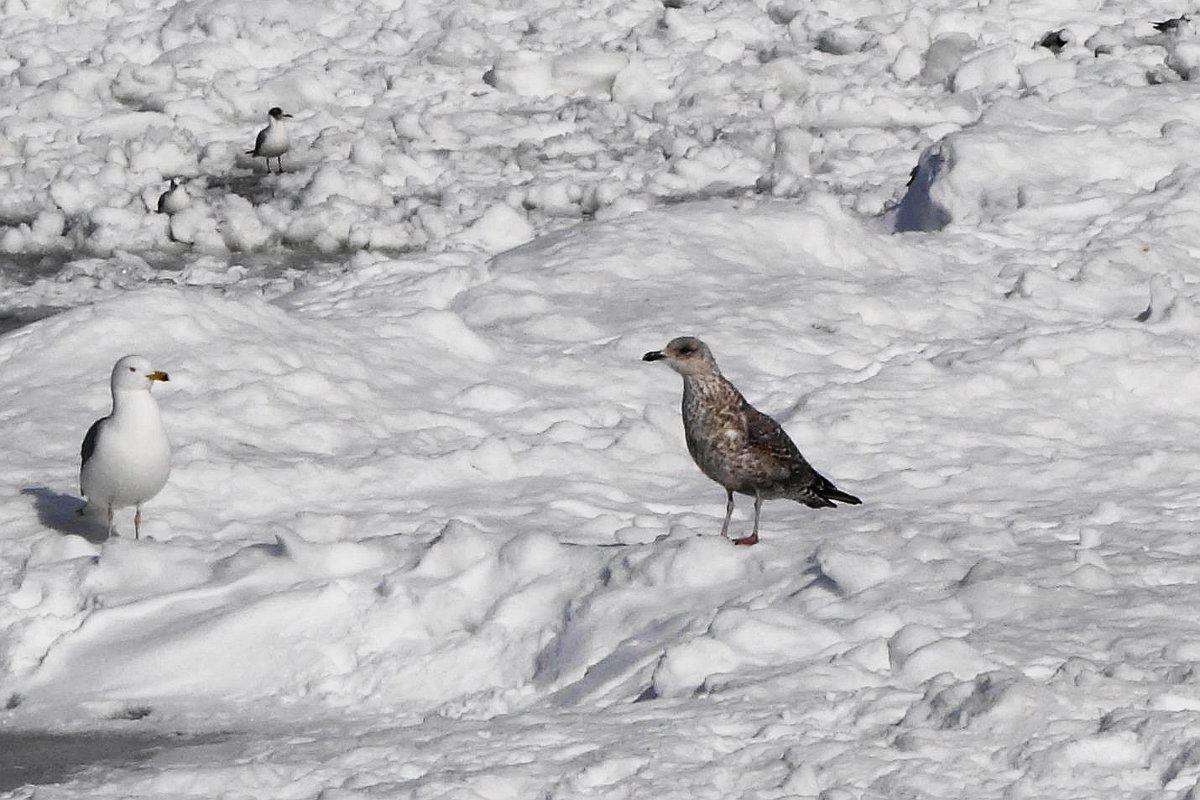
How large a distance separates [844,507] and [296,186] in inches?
278

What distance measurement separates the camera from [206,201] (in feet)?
44.3

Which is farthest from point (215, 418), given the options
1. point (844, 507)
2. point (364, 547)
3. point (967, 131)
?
point (967, 131)

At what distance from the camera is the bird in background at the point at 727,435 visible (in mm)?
6938

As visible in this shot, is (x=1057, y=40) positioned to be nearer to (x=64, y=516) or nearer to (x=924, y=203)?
(x=924, y=203)

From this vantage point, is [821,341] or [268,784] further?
[821,341]

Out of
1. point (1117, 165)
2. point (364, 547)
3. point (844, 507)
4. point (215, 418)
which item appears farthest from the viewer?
point (1117, 165)

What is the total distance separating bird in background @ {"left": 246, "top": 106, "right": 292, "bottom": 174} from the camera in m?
14.2

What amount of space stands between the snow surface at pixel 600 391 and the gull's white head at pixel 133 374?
63cm

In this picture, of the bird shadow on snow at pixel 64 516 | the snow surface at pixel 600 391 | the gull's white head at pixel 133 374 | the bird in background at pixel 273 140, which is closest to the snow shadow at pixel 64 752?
the snow surface at pixel 600 391

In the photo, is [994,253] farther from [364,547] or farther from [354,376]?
[364,547]

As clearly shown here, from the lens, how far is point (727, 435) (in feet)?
22.7

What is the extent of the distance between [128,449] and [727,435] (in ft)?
7.73

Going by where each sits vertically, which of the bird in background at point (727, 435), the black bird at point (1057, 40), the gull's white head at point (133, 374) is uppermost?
the gull's white head at point (133, 374)

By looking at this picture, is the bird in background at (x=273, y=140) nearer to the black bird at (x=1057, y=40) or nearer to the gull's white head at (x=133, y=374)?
the black bird at (x=1057, y=40)
